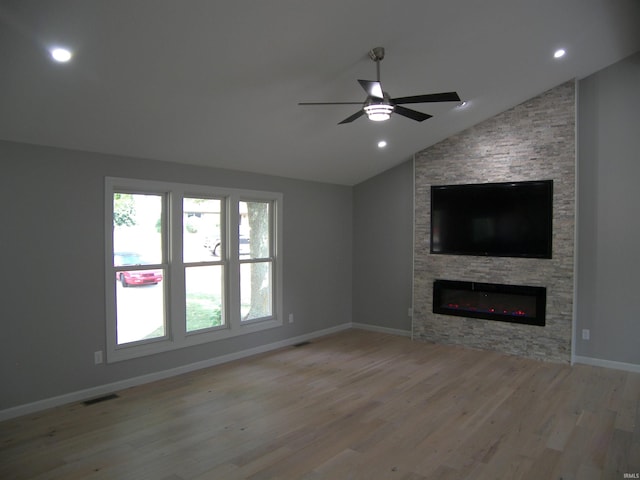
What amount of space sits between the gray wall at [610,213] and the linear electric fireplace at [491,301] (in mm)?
504

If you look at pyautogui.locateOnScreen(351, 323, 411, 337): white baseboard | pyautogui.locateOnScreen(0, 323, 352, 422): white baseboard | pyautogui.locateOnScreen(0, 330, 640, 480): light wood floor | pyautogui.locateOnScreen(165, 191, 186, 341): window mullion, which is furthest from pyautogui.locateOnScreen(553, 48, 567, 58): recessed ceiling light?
pyautogui.locateOnScreen(0, 323, 352, 422): white baseboard

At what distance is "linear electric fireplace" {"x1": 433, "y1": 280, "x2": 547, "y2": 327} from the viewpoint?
5664 mm

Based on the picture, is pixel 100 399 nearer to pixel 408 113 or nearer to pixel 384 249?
pixel 408 113

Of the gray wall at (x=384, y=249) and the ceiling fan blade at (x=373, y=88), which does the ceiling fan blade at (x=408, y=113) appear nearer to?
the ceiling fan blade at (x=373, y=88)

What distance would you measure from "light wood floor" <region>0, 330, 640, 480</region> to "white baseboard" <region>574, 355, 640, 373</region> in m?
0.14

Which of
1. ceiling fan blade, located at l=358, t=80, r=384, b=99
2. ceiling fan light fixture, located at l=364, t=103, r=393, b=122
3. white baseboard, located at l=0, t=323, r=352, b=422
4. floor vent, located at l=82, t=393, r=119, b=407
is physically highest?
ceiling fan blade, located at l=358, t=80, r=384, b=99

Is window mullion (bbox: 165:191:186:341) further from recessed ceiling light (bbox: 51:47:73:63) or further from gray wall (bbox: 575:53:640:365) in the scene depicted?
gray wall (bbox: 575:53:640:365)

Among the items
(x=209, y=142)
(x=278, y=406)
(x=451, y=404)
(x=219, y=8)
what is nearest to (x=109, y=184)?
(x=209, y=142)

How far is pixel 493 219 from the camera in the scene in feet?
19.6

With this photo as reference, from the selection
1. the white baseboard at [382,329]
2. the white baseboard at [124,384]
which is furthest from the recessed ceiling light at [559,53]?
the white baseboard at [124,384]

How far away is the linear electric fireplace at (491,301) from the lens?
223 inches

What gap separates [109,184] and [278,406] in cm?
276

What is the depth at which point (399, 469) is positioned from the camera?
3.03m

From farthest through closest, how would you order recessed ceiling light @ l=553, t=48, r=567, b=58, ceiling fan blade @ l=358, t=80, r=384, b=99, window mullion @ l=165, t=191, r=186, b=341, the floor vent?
1. window mullion @ l=165, t=191, r=186, b=341
2. recessed ceiling light @ l=553, t=48, r=567, b=58
3. the floor vent
4. ceiling fan blade @ l=358, t=80, r=384, b=99
